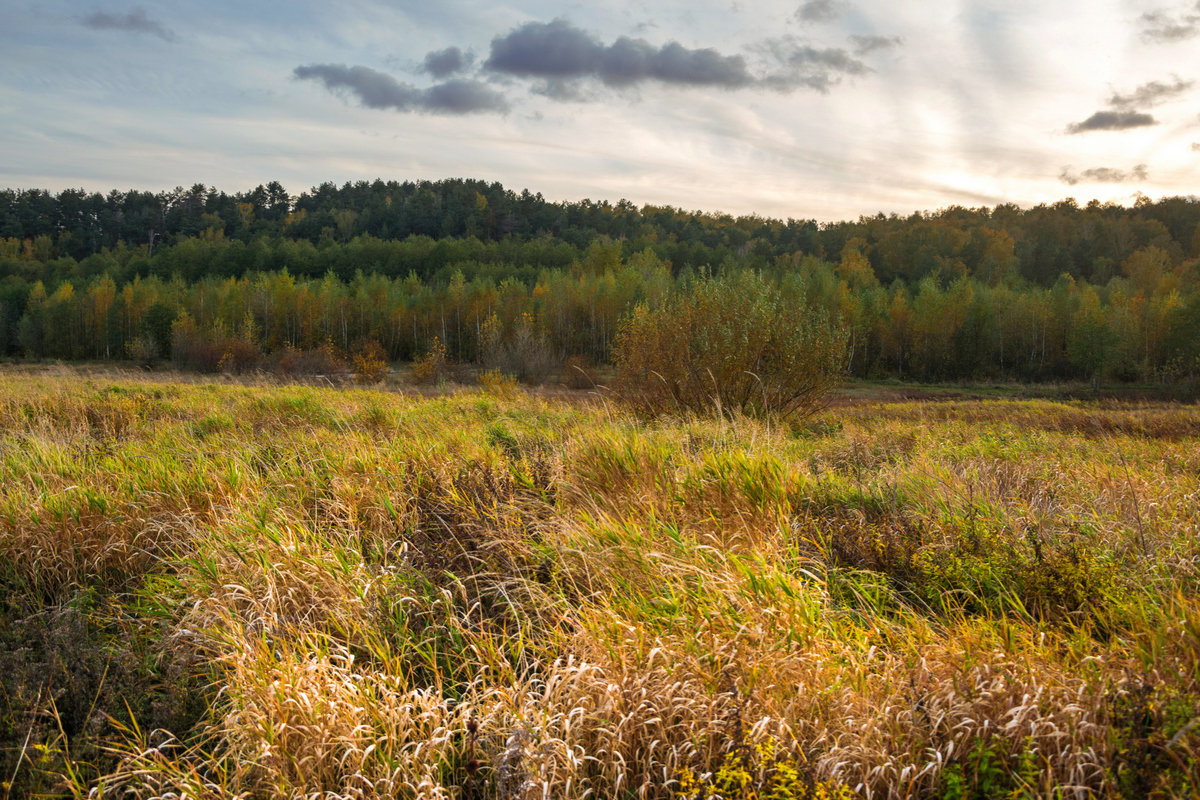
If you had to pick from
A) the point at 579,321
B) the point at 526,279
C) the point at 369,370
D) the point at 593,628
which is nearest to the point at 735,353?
the point at 593,628

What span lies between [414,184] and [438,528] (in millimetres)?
148679

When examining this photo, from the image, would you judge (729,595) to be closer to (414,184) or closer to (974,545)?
(974,545)

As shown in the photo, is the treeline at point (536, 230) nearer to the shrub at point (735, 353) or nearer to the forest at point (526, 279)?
the forest at point (526, 279)

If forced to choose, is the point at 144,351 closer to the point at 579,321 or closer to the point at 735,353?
the point at 579,321

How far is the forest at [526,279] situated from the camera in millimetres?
58062

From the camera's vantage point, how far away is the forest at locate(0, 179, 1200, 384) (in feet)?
190

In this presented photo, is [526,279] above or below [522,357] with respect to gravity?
above

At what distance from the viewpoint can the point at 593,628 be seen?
3.34 metres

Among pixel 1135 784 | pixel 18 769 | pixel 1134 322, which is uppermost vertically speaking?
pixel 1134 322

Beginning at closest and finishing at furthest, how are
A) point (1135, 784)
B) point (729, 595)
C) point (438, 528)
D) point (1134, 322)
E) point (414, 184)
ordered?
point (1135, 784) → point (729, 595) → point (438, 528) → point (1134, 322) → point (414, 184)

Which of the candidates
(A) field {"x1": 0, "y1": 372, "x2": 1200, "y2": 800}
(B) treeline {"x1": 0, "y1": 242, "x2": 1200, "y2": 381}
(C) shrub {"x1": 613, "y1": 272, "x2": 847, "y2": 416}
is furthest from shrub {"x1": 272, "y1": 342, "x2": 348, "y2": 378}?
(A) field {"x1": 0, "y1": 372, "x2": 1200, "y2": 800}

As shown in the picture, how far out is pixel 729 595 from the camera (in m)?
3.44

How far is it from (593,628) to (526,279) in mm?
82213

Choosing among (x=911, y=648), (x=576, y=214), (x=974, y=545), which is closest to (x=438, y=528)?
(x=911, y=648)
